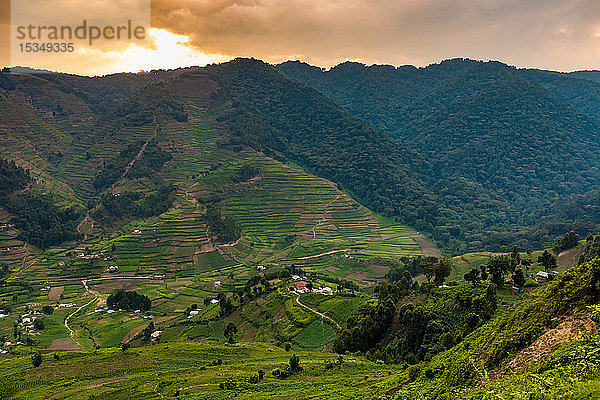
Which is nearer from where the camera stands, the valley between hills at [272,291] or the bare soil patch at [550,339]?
the bare soil patch at [550,339]

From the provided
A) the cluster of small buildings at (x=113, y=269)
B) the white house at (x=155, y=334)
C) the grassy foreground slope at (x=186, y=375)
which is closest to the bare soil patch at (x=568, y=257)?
the grassy foreground slope at (x=186, y=375)

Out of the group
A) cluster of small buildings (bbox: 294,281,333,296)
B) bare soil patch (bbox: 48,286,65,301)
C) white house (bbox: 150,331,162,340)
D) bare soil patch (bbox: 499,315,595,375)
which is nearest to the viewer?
bare soil patch (bbox: 499,315,595,375)

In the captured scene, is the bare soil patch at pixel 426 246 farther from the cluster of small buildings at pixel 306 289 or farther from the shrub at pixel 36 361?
the shrub at pixel 36 361

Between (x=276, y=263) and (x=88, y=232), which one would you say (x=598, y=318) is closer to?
(x=276, y=263)

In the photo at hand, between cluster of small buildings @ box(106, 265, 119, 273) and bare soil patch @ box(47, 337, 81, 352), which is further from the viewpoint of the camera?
cluster of small buildings @ box(106, 265, 119, 273)

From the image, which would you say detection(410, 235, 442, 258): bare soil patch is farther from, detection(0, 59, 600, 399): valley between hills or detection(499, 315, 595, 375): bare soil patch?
detection(499, 315, 595, 375): bare soil patch

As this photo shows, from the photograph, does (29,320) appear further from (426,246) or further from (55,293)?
(426,246)

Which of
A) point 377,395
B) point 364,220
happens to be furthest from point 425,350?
point 364,220

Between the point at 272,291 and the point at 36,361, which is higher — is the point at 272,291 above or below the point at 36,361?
below

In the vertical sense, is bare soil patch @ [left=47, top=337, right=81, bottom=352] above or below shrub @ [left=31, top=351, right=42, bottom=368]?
below

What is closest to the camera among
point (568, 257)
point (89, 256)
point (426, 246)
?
point (568, 257)

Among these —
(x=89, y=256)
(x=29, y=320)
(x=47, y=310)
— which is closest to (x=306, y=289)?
(x=29, y=320)

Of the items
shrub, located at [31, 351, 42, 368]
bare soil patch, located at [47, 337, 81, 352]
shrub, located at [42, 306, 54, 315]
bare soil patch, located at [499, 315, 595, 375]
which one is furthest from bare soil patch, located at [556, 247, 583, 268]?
shrub, located at [42, 306, 54, 315]

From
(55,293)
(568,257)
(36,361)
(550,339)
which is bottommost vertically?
(55,293)
